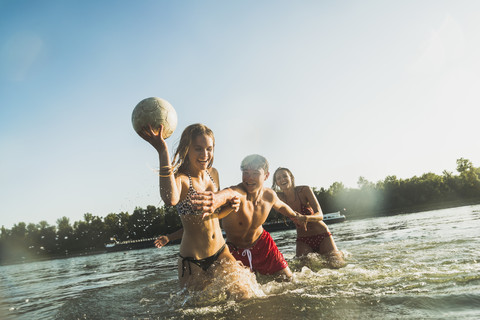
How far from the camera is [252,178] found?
Answer: 17.0ft

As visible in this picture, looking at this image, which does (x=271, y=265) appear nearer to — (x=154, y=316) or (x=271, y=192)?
(x=271, y=192)

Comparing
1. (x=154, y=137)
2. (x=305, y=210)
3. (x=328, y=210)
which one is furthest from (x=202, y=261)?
(x=328, y=210)

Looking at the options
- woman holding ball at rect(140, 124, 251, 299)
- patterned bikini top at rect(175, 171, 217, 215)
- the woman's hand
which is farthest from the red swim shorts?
the woman's hand

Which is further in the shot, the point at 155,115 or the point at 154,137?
the point at 155,115

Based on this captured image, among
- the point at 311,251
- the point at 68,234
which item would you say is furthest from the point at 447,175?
the point at 68,234

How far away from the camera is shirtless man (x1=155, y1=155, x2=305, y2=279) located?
5.16m

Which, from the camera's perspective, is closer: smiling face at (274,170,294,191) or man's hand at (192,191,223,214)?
man's hand at (192,191,223,214)

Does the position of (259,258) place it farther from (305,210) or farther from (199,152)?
(199,152)

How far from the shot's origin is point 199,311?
3.98 meters

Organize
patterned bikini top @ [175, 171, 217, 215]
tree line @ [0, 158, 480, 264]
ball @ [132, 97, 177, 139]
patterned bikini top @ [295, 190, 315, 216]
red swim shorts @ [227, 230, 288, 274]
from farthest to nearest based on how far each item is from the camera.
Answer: tree line @ [0, 158, 480, 264] < patterned bikini top @ [295, 190, 315, 216] < red swim shorts @ [227, 230, 288, 274] < patterned bikini top @ [175, 171, 217, 215] < ball @ [132, 97, 177, 139]

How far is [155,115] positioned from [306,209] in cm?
524

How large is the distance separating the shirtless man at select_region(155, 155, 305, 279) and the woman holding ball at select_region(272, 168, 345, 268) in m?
1.80

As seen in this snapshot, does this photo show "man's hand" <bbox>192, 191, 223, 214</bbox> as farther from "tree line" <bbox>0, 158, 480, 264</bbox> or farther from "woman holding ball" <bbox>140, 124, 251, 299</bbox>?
"tree line" <bbox>0, 158, 480, 264</bbox>

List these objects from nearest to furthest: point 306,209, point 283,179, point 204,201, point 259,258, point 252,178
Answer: point 204,201
point 252,178
point 259,258
point 283,179
point 306,209
